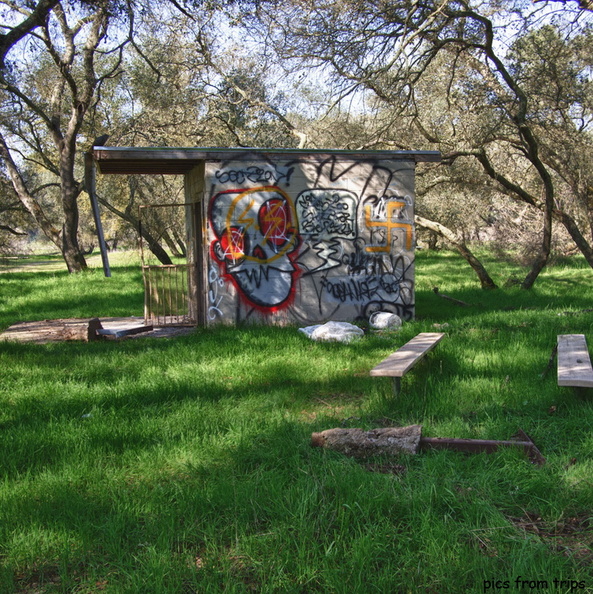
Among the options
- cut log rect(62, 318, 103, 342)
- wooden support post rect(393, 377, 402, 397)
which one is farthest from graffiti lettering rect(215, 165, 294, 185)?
wooden support post rect(393, 377, 402, 397)

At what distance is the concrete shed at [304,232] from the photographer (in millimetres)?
10133

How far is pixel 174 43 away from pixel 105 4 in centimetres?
772

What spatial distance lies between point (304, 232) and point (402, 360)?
4732mm

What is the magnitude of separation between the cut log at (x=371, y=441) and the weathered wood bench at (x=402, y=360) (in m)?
0.92

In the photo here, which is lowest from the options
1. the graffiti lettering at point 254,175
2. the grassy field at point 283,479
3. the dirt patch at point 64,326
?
the grassy field at point 283,479

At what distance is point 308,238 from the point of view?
10359mm

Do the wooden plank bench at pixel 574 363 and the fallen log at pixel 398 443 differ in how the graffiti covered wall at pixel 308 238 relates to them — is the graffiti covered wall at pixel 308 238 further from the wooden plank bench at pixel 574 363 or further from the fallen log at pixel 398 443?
the fallen log at pixel 398 443

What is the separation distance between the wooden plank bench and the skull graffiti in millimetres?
4701

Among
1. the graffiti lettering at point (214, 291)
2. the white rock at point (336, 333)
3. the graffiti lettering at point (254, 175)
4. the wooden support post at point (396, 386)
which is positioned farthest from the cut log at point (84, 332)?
the wooden support post at point (396, 386)

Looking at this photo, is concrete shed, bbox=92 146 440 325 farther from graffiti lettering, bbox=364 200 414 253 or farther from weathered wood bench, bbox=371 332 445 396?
weathered wood bench, bbox=371 332 445 396

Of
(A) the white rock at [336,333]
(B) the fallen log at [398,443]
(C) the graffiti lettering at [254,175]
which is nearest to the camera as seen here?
(B) the fallen log at [398,443]

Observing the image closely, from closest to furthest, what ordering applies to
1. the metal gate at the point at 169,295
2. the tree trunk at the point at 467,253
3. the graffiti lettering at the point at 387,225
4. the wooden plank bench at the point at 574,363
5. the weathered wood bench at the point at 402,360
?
the wooden plank bench at the point at 574,363 < the weathered wood bench at the point at 402,360 < the graffiti lettering at the point at 387,225 < the metal gate at the point at 169,295 < the tree trunk at the point at 467,253

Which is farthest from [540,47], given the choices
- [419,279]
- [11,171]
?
[11,171]

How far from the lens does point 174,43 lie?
18.0m
